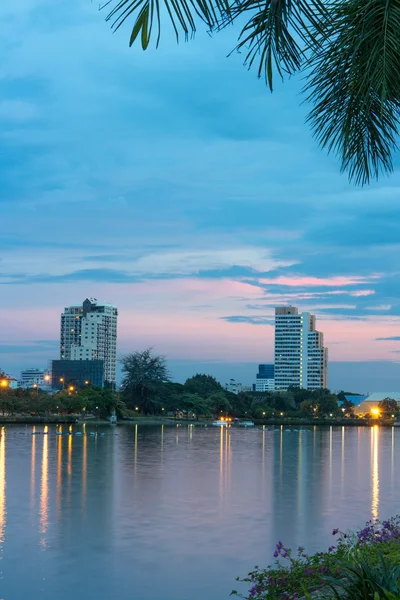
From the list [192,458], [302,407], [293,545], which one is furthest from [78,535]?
[302,407]

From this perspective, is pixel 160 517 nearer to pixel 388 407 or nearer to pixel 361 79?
pixel 361 79

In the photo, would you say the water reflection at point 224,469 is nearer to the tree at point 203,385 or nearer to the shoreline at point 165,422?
the shoreline at point 165,422

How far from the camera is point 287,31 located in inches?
269

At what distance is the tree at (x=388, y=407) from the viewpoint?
633ft

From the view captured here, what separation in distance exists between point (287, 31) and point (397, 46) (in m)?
1.00

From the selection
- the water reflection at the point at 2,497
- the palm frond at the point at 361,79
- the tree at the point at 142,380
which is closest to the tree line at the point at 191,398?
the tree at the point at 142,380

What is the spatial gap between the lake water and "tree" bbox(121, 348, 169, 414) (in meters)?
89.0

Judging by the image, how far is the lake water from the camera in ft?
52.2

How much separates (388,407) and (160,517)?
179 m

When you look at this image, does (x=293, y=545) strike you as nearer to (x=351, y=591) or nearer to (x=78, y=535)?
(x=78, y=535)

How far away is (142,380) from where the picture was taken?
138750 mm

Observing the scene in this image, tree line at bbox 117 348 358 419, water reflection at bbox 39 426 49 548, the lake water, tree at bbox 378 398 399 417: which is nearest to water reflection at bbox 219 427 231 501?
the lake water

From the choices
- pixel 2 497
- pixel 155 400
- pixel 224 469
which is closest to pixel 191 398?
pixel 155 400

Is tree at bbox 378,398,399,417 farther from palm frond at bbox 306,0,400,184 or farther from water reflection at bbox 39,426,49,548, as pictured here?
palm frond at bbox 306,0,400,184
